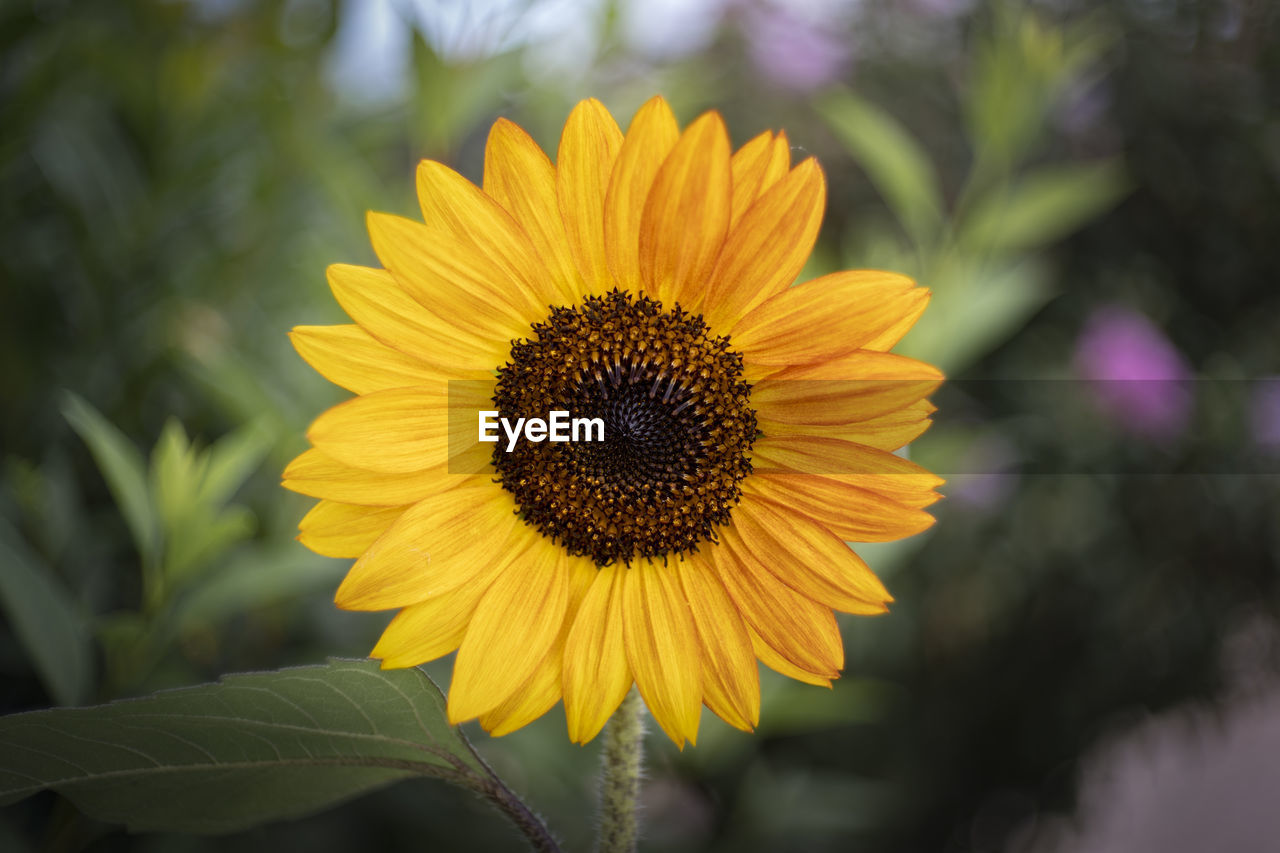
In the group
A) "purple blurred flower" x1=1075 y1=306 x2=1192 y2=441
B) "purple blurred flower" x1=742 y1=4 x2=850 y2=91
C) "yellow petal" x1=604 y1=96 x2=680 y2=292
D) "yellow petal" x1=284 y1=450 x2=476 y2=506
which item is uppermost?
"purple blurred flower" x1=742 y1=4 x2=850 y2=91

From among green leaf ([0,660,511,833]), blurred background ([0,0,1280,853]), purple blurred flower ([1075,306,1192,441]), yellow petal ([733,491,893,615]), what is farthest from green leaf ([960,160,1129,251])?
green leaf ([0,660,511,833])

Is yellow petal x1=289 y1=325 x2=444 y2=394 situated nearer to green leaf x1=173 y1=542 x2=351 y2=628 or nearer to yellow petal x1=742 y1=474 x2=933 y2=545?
yellow petal x1=742 y1=474 x2=933 y2=545

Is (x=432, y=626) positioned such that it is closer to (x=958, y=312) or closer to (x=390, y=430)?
(x=390, y=430)

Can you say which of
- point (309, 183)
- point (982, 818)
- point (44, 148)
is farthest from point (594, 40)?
point (982, 818)

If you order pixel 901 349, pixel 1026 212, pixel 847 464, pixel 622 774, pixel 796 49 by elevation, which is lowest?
pixel 622 774

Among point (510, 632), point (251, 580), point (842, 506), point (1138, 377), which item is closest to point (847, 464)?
point (842, 506)

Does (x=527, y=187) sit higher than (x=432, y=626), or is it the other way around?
(x=527, y=187)

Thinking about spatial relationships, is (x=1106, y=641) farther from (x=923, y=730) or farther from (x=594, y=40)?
(x=594, y=40)
